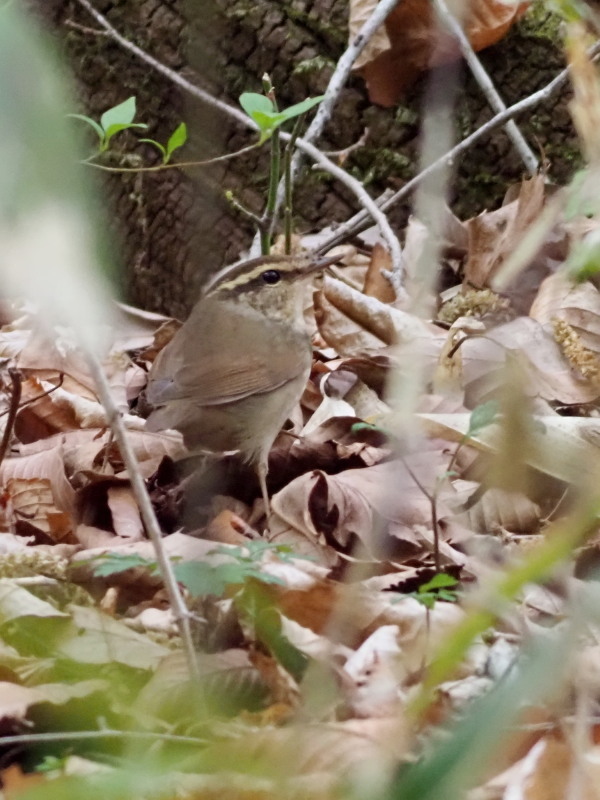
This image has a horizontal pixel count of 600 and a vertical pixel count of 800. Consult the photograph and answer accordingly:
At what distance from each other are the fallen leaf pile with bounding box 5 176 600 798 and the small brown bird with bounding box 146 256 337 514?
12cm

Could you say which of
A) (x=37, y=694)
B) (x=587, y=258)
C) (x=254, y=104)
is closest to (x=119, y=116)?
(x=254, y=104)

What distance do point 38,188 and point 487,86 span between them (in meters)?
4.43

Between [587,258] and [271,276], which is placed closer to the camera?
[587,258]

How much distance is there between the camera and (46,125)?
728 mm

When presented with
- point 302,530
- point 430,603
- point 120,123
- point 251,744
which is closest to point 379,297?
point 120,123

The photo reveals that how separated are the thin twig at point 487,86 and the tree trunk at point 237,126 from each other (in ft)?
0.28

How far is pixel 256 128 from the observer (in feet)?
15.5

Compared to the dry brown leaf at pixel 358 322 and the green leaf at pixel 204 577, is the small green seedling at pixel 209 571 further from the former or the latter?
the dry brown leaf at pixel 358 322

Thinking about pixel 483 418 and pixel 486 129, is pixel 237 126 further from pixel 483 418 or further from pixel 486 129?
pixel 483 418

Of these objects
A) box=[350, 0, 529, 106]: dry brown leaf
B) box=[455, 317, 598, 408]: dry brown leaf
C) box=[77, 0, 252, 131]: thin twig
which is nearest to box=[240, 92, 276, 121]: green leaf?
box=[77, 0, 252, 131]: thin twig

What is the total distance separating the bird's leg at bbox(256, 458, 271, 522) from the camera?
3412 millimetres

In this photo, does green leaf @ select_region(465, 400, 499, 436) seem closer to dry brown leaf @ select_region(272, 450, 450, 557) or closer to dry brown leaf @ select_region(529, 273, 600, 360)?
dry brown leaf @ select_region(272, 450, 450, 557)

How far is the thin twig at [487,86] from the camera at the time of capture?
15.6 ft

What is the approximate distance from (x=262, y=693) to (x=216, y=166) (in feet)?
12.5
